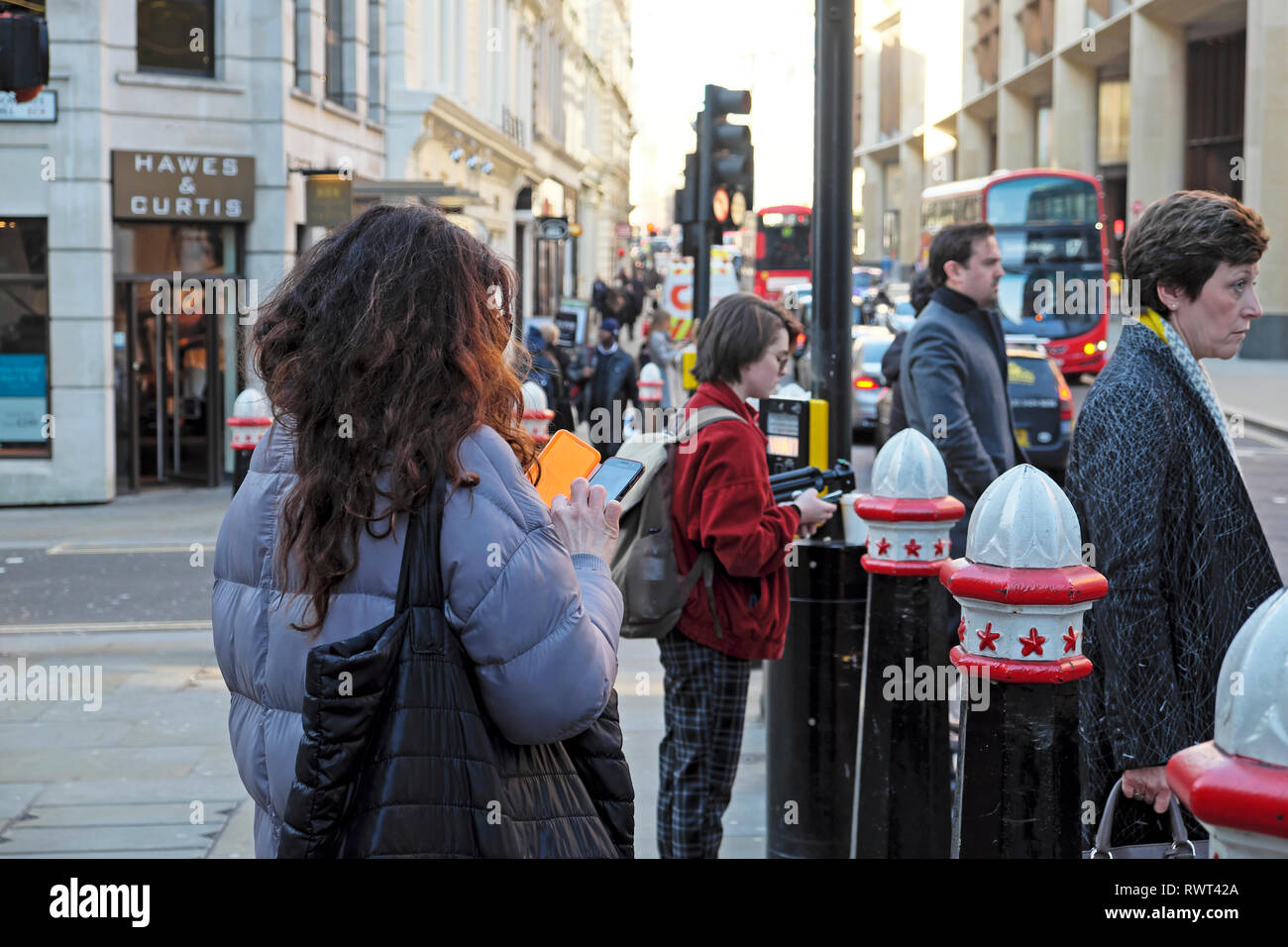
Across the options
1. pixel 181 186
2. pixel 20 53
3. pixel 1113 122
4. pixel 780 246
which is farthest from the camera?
pixel 780 246

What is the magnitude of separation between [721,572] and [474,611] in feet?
7.85

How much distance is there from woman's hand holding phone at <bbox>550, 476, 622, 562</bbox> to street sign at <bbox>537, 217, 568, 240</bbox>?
2716cm

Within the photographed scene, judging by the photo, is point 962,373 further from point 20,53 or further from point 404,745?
point 20,53

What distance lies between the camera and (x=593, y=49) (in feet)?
208

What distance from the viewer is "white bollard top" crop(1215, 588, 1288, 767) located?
1562 mm

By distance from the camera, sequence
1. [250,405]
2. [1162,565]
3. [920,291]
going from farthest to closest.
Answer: [250,405] < [920,291] < [1162,565]

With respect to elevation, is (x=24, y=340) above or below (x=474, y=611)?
above

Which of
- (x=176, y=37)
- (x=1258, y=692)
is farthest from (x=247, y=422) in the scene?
(x=176, y=37)

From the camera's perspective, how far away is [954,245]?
5.77 m

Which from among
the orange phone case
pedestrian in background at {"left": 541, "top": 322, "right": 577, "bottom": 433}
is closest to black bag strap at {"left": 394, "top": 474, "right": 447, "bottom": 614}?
the orange phone case

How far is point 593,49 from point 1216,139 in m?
30.2

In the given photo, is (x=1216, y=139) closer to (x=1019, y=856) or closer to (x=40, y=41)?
(x=40, y=41)

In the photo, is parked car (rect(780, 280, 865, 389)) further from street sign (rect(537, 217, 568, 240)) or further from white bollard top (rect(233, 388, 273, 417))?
white bollard top (rect(233, 388, 273, 417))

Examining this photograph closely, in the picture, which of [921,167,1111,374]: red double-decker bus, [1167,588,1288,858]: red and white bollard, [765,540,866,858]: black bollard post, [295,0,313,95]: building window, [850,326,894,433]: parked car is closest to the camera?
[1167,588,1288,858]: red and white bollard
